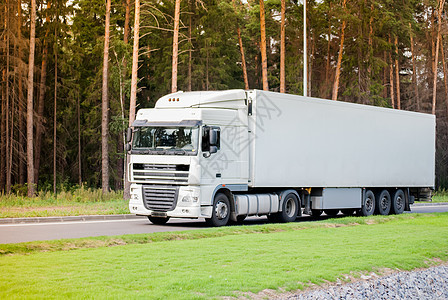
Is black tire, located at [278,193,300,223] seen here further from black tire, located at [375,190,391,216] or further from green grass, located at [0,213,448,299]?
black tire, located at [375,190,391,216]

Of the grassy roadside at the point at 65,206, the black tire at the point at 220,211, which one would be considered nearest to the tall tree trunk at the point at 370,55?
the grassy roadside at the point at 65,206

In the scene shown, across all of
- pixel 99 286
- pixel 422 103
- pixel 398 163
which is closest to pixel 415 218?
pixel 398 163

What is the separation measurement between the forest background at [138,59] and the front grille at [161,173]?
63.8 ft

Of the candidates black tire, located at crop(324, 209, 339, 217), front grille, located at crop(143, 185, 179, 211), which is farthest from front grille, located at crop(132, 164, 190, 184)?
black tire, located at crop(324, 209, 339, 217)

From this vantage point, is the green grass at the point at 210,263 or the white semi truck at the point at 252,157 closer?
the green grass at the point at 210,263

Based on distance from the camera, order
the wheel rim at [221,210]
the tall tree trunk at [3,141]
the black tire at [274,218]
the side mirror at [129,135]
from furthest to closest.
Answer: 1. the tall tree trunk at [3,141]
2. the black tire at [274,218]
3. the side mirror at [129,135]
4. the wheel rim at [221,210]

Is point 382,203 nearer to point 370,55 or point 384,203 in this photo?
point 384,203

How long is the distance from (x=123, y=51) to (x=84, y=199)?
43.2 feet

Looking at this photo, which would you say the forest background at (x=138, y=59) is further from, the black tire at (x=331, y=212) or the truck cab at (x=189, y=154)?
the truck cab at (x=189, y=154)

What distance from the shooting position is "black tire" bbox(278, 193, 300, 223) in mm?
22289

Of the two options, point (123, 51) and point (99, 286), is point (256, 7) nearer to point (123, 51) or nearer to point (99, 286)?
point (123, 51)

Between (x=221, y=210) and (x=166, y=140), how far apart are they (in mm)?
2837

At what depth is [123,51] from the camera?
40969 mm

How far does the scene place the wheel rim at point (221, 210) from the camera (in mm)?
19922
